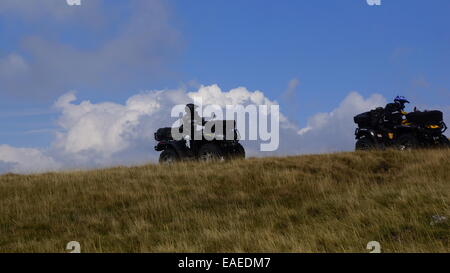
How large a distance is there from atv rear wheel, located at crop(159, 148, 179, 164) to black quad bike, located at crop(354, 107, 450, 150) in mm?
8381

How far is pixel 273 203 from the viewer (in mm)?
12156

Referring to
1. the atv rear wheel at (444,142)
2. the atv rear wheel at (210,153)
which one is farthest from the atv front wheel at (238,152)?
the atv rear wheel at (444,142)

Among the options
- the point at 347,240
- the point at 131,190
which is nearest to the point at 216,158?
the point at 131,190

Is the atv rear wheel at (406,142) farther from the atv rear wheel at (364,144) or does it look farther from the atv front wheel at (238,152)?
the atv front wheel at (238,152)

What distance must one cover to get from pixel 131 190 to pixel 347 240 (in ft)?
24.7

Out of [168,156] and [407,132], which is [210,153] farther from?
[407,132]

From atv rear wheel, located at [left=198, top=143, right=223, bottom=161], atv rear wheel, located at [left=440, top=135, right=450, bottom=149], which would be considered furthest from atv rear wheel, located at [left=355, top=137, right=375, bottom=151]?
atv rear wheel, located at [left=198, top=143, right=223, bottom=161]

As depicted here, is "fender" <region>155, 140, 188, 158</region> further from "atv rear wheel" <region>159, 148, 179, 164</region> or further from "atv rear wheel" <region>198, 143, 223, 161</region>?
"atv rear wheel" <region>198, 143, 223, 161</region>

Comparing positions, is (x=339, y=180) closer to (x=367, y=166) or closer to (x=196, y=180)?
(x=367, y=166)

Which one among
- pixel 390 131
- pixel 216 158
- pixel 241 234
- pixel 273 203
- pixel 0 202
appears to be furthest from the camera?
pixel 390 131

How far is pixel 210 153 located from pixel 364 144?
7.33 metres

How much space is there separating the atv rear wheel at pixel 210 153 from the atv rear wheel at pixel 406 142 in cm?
759

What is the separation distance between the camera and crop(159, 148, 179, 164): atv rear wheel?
19391 mm

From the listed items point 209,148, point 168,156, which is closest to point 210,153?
point 209,148
